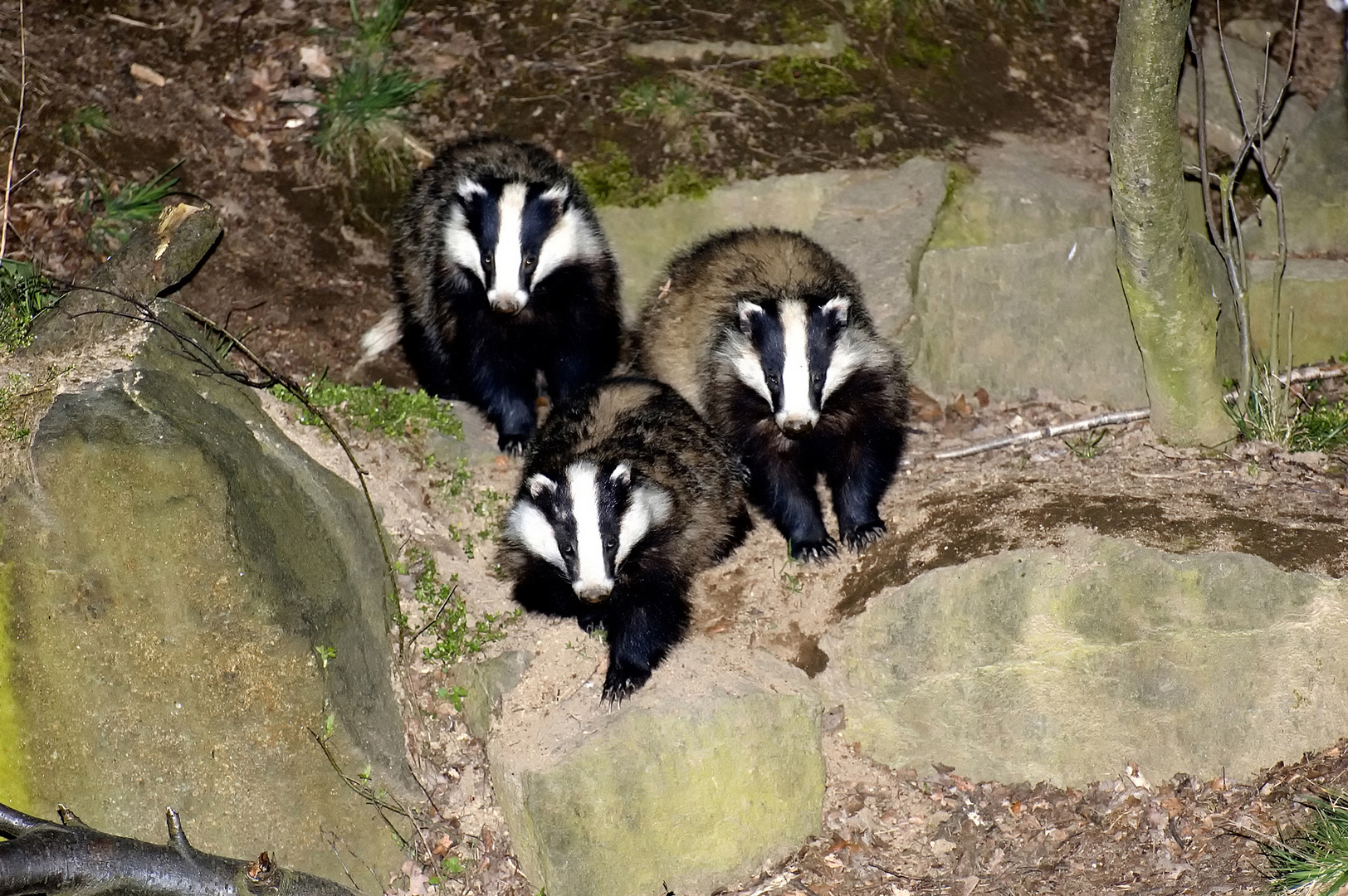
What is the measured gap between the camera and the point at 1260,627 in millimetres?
4723

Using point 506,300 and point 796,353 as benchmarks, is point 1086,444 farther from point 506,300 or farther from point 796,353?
point 506,300

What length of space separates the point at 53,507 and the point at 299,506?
886mm

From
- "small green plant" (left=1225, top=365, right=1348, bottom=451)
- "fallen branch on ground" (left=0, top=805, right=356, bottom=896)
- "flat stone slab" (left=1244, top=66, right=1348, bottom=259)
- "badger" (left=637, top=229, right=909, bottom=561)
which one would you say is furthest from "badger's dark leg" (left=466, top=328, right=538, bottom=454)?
"flat stone slab" (left=1244, top=66, right=1348, bottom=259)

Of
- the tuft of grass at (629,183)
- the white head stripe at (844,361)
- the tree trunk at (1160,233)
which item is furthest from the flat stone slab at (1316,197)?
the tuft of grass at (629,183)

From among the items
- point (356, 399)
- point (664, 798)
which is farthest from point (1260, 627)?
point (356, 399)

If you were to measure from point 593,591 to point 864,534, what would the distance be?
4.81ft

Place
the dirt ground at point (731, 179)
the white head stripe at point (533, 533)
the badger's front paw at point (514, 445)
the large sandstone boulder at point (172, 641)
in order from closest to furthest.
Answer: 1. the large sandstone boulder at point (172, 641)
2. the dirt ground at point (731, 179)
3. the white head stripe at point (533, 533)
4. the badger's front paw at point (514, 445)

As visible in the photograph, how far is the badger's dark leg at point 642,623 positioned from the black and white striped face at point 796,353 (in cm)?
83

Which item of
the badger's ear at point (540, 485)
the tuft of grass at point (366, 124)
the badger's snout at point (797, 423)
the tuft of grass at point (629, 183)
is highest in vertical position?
the tuft of grass at point (366, 124)

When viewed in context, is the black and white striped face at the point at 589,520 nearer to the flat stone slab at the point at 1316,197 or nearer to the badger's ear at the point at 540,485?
the badger's ear at the point at 540,485

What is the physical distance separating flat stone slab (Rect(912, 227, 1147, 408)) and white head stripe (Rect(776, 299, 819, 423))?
5.51ft

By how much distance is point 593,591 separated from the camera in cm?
476

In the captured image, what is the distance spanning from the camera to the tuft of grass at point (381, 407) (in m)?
5.77

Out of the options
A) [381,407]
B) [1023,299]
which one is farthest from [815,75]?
[381,407]
